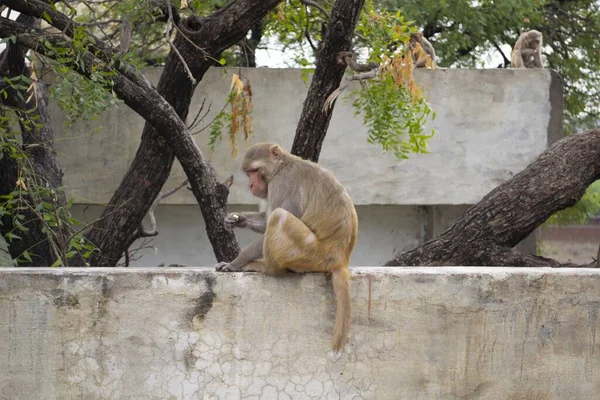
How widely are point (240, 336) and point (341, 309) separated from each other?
22.7 inches

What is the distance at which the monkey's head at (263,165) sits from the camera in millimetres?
4941

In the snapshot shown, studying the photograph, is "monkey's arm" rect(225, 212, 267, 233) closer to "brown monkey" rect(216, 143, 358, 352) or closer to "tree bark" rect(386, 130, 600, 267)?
"brown monkey" rect(216, 143, 358, 352)

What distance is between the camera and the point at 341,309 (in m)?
4.41

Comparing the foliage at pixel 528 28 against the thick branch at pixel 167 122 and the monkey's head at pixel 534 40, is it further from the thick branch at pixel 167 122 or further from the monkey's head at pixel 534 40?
the thick branch at pixel 167 122

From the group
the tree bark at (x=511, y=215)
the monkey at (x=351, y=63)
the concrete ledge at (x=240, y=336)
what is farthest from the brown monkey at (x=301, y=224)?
the tree bark at (x=511, y=215)

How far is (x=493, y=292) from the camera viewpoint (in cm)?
469

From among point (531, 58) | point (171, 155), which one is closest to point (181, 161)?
point (171, 155)

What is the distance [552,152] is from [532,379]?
3612 mm

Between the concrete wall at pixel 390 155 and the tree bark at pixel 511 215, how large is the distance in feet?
9.83

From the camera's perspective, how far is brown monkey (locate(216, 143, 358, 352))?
14.7 feet

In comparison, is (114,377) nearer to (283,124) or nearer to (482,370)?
(482,370)

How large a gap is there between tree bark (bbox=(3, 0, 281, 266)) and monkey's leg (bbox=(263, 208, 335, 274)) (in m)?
2.79

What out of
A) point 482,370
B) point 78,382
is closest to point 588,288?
point 482,370

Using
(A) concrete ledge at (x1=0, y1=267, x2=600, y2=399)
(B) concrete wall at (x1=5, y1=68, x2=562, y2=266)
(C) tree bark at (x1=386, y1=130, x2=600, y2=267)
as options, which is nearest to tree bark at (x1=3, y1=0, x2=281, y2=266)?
(C) tree bark at (x1=386, y1=130, x2=600, y2=267)
